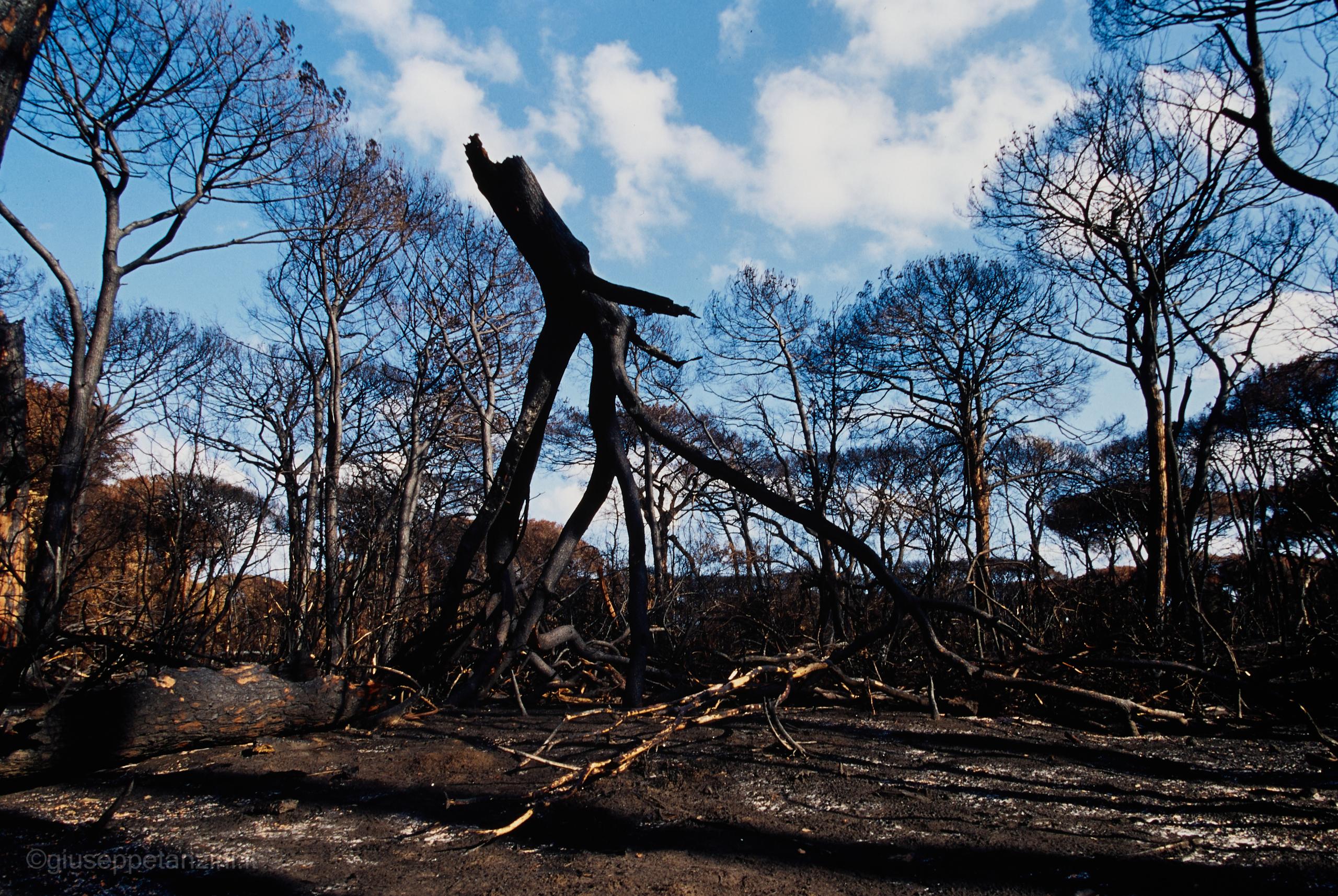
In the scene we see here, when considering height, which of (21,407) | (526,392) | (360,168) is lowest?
(526,392)

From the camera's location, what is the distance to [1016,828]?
162 centimetres

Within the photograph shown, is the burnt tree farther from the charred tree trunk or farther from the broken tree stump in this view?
the charred tree trunk

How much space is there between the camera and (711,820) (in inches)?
67.0

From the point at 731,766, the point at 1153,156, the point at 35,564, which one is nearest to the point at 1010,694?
the point at 731,766

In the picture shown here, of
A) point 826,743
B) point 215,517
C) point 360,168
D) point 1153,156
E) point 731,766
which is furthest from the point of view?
point 360,168

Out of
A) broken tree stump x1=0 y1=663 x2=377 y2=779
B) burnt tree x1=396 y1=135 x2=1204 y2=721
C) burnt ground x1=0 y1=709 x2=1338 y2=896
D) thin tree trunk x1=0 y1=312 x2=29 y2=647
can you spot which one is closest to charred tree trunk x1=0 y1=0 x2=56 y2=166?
burnt tree x1=396 y1=135 x2=1204 y2=721

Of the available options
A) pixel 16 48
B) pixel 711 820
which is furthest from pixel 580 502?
pixel 16 48

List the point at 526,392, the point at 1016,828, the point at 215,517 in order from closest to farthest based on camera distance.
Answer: the point at 1016,828 < the point at 526,392 < the point at 215,517

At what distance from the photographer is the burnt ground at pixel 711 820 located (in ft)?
4.55

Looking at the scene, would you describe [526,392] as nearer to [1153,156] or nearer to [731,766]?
[731,766]

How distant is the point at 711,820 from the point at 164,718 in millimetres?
1712

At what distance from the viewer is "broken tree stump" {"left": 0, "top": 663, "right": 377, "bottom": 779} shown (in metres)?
1.98

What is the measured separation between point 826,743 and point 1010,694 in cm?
120

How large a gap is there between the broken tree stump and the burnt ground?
7 centimetres
